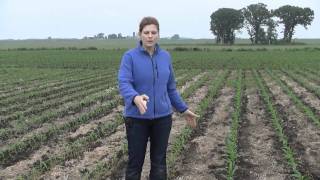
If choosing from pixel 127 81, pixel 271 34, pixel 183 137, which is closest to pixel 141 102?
pixel 127 81

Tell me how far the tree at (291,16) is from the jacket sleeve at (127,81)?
319ft

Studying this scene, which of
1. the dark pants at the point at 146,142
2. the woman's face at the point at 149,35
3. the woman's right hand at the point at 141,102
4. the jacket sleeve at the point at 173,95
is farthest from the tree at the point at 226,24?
the woman's right hand at the point at 141,102

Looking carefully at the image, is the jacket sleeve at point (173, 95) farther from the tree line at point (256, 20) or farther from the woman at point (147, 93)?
the tree line at point (256, 20)

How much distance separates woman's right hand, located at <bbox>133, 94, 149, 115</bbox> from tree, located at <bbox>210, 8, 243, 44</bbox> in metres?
96.7

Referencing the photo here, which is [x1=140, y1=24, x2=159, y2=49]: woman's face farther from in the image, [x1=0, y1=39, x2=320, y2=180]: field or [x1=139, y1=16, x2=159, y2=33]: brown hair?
[x1=0, y1=39, x2=320, y2=180]: field

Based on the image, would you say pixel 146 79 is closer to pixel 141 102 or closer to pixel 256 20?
pixel 141 102

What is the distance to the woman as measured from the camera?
4539 millimetres

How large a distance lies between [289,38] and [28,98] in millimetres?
87641

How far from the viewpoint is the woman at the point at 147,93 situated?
14.9 feet

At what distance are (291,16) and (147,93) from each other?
98550 mm

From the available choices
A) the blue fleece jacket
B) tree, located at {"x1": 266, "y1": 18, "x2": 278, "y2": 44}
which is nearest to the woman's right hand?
the blue fleece jacket

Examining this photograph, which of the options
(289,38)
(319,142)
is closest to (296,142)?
(319,142)

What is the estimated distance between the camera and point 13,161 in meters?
7.58

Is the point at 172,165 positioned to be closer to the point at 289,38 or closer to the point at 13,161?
the point at 13,161
